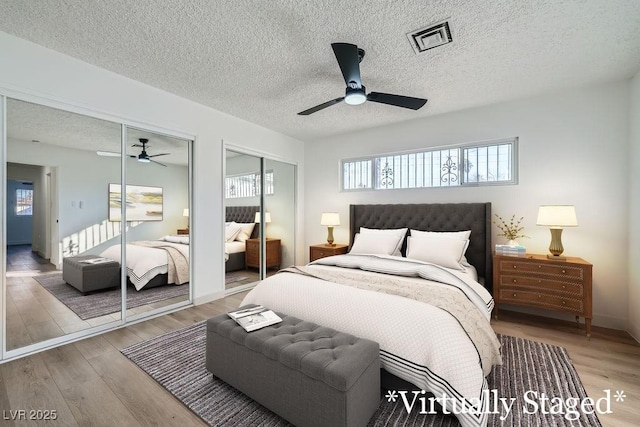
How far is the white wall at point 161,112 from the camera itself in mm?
2336

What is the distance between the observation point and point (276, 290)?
7.96 ft

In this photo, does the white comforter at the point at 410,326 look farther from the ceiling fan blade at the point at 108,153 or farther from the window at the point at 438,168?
the ceiling fan blade at the point at 108,153

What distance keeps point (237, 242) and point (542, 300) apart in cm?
400

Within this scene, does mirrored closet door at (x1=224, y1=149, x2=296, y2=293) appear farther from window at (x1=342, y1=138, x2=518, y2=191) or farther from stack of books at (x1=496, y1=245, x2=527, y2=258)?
stack of books at (x1=496, y1=245, x2=527, y2=258)

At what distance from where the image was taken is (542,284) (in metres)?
2.94

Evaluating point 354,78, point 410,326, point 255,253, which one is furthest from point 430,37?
point 255,253

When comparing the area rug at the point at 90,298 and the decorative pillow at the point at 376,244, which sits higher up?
the decorative pillow at the point at 376,244

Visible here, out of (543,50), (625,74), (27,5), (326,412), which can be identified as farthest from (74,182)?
(625,74)

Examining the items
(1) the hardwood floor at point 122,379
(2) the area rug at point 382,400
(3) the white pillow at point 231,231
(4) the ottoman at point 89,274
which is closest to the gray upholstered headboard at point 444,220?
(1) the hardwood floor at point 122,379

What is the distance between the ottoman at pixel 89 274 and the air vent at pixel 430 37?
3636mm

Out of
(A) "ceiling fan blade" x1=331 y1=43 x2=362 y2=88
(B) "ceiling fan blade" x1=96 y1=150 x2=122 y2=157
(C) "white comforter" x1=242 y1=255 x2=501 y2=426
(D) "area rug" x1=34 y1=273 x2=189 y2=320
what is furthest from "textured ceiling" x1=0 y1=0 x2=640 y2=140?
(D) "area rug" x1=34 y1=273 x2=189 y2=320

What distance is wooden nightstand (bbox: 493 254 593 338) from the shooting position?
2.76 meters

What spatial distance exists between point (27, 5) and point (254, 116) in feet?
7.88

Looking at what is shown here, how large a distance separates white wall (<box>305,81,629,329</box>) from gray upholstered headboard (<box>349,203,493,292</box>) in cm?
20
